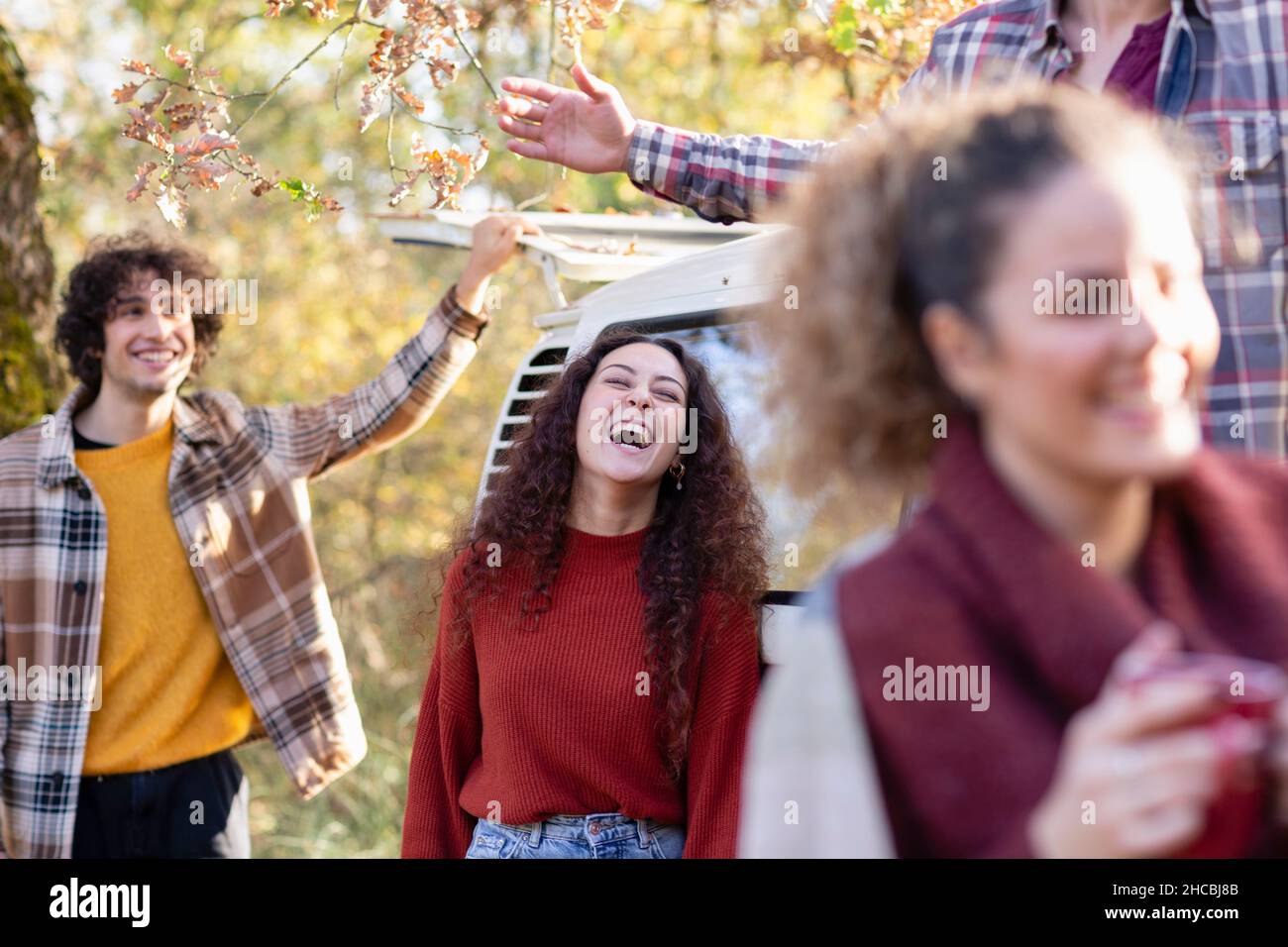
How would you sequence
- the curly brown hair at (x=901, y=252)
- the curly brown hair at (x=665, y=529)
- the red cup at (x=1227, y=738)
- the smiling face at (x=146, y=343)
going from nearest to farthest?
the red cup at (x=1227, y=738) < the curly brown hair at (x=901, y=252) < the curly brown hair at (x=665, y=529) < the smiling face at (x=146, y=343)

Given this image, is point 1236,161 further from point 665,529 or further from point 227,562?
point 227,562

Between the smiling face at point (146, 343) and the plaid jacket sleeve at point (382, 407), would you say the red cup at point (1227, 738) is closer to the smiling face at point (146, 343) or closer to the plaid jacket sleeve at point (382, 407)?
the plaid jacket sleeve at point (382, 407)

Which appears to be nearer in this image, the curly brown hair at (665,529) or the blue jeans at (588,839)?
the blue jeans at (588,839)

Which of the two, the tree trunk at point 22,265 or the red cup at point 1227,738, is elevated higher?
the tree trunk at point 22,265

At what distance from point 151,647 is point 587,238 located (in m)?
1.84

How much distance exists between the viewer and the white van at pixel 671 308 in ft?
11.7

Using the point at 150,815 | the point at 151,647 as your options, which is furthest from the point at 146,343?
the point at 150,815

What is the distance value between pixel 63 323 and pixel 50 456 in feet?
1.87

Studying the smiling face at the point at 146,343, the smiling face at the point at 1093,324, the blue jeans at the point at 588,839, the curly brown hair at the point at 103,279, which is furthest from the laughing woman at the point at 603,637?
the smiling face at the point at 1093,324

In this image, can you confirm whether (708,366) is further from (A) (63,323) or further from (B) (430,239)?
(A) (63,323)

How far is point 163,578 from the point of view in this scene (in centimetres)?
410

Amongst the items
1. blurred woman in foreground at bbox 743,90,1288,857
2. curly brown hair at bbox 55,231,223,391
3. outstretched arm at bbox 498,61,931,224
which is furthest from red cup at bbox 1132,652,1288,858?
curly brown hair at bbox 55,231,223,391

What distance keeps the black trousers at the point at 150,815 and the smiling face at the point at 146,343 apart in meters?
1.05
